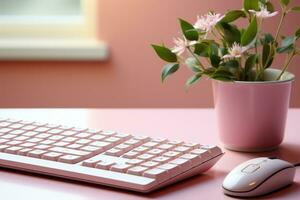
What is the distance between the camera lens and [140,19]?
2.60m

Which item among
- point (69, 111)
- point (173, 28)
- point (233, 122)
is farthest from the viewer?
point (173, 28)

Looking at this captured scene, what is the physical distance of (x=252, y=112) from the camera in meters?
1.16

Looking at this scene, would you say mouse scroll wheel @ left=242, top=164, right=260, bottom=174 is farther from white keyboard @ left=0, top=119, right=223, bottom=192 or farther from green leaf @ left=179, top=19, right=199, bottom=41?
green leaf @ left=179, top=19, right=199, bottom=41

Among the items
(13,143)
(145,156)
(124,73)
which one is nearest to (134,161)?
(145,156)

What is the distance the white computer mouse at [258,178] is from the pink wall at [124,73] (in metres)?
1.61

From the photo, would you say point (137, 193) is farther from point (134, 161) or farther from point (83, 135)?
point (83, 135)

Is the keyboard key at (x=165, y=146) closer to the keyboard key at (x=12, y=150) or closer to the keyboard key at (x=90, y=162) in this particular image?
the keyboard key at (x=90, y=162)

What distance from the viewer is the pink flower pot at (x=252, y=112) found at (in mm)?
1148

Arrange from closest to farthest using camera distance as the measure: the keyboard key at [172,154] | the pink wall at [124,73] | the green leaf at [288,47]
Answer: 1. the keyboard key at [172,154]
2. the green leaf at [288,47]
3. the pink wall at [124,73]

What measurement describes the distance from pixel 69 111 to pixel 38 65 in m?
1.25

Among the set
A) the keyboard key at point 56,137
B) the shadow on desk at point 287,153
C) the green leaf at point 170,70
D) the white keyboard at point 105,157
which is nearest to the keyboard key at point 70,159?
the white keyboard at point 105,157

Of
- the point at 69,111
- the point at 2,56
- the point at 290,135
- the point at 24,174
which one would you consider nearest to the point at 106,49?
the point at 2,56

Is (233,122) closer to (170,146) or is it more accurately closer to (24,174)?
(170,146)

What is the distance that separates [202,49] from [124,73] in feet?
5.04
